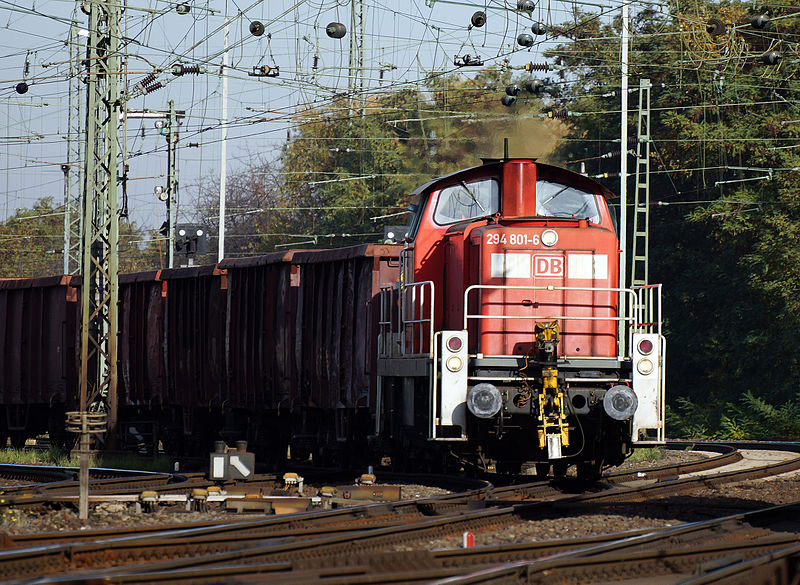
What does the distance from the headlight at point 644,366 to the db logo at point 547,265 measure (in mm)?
1353

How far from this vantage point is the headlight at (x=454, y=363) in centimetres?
1229

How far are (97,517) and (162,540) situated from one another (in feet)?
9.82

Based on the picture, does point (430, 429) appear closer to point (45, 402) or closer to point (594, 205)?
point (594, 205)

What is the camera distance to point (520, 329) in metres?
13.1

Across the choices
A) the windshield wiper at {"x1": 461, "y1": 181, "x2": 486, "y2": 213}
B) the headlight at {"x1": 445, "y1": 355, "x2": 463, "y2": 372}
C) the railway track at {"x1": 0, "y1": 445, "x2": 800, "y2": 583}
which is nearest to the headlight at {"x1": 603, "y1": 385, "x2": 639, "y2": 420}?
the railway track at {"x1": 0, "y1": 445, "x2": 800, "y2": 583}

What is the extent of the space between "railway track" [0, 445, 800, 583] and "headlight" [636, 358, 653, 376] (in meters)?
1.96

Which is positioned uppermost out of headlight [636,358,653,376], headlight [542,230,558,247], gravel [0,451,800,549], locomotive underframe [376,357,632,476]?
headlight [542,230,558,247]

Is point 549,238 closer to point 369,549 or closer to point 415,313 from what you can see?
point 415,313

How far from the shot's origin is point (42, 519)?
34.8 feet

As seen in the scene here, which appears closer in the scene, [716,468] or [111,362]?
[716,468]

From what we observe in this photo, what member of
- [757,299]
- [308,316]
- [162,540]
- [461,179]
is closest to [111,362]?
[308,316]

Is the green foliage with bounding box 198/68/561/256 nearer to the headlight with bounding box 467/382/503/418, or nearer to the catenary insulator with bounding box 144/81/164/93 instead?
the catenary insulator with bounding box 144/81/164/93

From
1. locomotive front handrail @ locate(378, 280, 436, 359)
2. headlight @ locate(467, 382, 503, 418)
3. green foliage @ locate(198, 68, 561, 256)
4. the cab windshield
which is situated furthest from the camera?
green foliage @ locate(198, 68, 561, 256)

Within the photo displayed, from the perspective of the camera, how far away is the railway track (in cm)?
688
